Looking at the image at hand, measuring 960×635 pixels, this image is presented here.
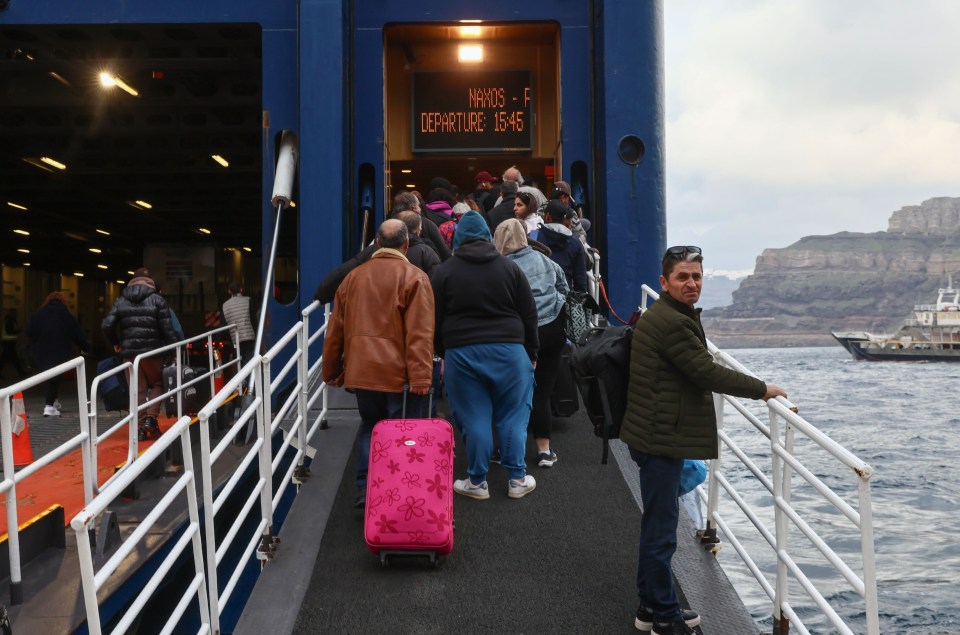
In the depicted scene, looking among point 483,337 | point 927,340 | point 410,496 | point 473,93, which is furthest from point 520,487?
point 927,340

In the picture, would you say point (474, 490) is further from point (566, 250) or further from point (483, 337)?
point (566, 250)

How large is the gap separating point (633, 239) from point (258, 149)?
30.5ft

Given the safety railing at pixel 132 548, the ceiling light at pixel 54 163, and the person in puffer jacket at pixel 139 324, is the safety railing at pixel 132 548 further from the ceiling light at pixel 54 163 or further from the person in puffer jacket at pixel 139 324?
the ceiling light at pixel 54 163

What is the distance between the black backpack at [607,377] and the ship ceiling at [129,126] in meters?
7.30

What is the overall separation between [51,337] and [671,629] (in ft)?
33.8

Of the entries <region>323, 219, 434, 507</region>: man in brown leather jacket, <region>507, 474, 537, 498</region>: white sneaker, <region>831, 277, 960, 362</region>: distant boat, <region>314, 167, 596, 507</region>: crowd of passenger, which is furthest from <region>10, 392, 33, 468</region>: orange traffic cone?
<region>831, 277, 960, 362</region>: distant boat

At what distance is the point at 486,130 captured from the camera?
11.3m

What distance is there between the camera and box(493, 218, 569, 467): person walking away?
5934 millimetres

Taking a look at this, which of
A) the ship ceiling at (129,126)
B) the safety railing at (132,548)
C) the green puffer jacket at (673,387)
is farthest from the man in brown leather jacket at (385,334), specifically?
the ship ceiling at (129,126)

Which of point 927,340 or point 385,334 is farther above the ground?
point 385,334

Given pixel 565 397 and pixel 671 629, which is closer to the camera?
pixel 671 629

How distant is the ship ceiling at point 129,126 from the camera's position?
10703 mm

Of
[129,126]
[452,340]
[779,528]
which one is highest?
[129,126]

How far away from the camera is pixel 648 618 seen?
12.9 feet
